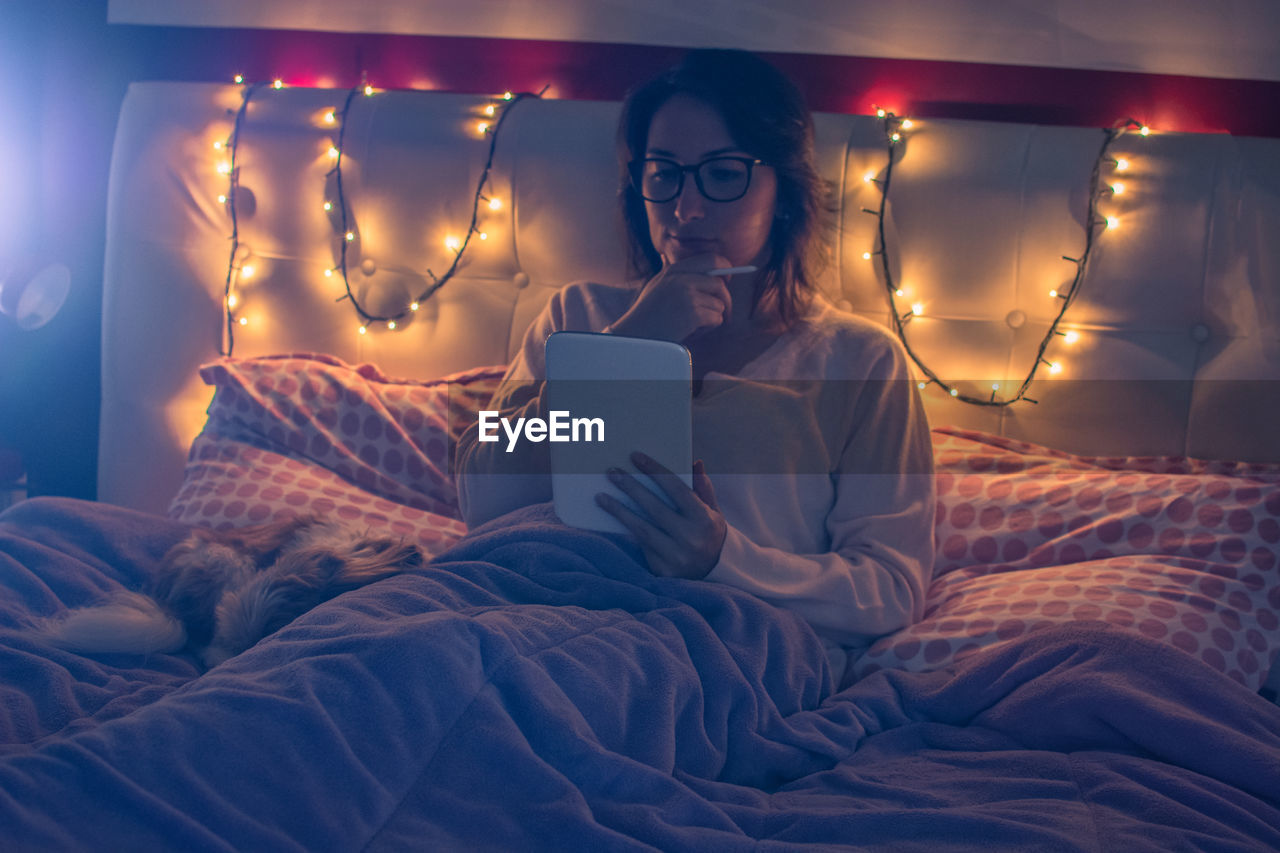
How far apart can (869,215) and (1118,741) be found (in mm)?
1030

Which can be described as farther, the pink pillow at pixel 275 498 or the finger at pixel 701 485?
the pink pillow at pixel 275 498

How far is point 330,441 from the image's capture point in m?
1.49

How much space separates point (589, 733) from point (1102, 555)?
862 millimetres

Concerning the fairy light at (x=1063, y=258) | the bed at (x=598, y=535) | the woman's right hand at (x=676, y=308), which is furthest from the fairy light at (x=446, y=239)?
the fairy light at (x=1063, y=258)

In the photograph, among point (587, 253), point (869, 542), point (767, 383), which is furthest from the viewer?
point (587, 253)

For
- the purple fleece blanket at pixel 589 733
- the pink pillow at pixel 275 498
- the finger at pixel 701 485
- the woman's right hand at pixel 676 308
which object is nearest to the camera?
the purple fleece blanket at pixel 589 733

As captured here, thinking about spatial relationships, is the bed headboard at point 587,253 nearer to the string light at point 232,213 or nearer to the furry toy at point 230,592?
the string light at point 232,213

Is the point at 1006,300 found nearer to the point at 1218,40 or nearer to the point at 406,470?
the point at 1218,40

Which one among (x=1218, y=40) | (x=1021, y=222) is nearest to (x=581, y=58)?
(x=1021, y=222)

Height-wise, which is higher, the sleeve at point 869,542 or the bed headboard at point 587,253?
the bed headboard at point 587,253

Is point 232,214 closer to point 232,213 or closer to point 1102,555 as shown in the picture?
point 232,213

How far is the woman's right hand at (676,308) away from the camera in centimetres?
120

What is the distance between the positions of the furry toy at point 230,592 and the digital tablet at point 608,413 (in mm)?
230

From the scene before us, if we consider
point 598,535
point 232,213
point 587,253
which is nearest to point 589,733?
point 598,535
